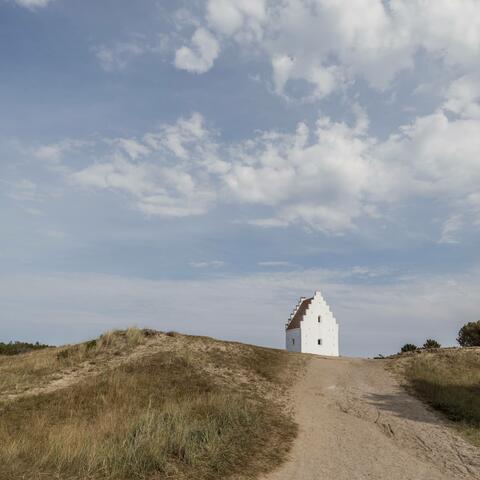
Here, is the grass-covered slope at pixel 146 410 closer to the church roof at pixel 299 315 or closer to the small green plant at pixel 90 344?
the small green plant at pixel 90 344

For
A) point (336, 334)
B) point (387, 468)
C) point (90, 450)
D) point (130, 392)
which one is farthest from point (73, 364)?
point (336, 334)

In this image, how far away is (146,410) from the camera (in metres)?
17.5

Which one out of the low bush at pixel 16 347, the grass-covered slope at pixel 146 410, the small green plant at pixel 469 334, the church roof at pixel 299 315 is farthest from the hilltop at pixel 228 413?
the church roof at pixel 299 315

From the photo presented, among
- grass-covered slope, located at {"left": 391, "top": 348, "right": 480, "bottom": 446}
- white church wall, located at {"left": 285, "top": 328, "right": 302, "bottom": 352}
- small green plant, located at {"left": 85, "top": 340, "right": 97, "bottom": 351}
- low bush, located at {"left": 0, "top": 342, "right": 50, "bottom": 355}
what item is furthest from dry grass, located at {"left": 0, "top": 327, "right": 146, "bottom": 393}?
white church wall, located at {"left": 285, "top": 328, "right": 302, "bottom": 352}

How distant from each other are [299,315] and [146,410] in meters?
39.3

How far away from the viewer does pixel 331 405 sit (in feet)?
65.7

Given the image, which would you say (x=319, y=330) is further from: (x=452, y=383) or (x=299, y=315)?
(x=452, y=383)

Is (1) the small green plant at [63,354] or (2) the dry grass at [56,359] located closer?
(2) the dry grass at [56,359]

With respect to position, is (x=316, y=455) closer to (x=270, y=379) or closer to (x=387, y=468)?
(x=387, y=468)

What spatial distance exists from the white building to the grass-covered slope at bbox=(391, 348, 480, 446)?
2453 centimetres

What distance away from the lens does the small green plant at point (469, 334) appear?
150 ft

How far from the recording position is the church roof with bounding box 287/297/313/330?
2142 inches

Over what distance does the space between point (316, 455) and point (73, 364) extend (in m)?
16.1

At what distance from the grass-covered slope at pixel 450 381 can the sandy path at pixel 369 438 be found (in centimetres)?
81
